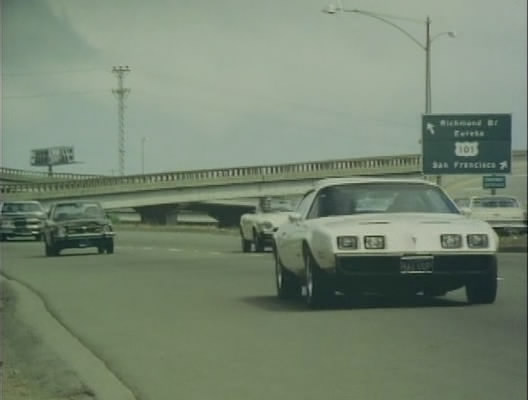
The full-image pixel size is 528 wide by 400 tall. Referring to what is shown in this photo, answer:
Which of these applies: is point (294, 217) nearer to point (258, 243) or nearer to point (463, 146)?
point (463, 146)

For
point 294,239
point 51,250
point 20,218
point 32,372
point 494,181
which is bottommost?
point 32,372

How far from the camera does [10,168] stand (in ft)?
25.0

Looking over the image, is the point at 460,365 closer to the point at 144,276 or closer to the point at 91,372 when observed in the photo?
the point at 91,372

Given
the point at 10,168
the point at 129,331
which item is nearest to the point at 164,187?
the point at 10,168

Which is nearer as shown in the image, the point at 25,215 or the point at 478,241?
the point at 478,241

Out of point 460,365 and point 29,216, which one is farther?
point 29,216

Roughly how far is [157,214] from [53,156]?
2722 mm

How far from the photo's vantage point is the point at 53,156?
7.79 m

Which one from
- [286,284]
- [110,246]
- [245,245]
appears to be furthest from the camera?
[245,245]

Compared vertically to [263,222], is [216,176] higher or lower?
higher

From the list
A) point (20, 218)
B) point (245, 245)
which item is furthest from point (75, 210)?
point (245, 245)

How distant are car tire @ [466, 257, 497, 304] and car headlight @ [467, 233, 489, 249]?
0.30m

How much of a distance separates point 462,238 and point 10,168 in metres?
3.95

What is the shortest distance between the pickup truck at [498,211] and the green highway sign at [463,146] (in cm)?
23
